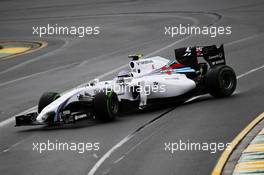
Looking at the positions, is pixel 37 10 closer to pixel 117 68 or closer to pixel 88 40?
pixel 88 40

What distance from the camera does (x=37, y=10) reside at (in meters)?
51.2

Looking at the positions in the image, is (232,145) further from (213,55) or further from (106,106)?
(213,55)

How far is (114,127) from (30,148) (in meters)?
1.92

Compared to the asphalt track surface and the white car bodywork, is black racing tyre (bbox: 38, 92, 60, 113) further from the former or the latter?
the asphalt track surface

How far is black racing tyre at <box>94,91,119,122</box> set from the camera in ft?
53.1

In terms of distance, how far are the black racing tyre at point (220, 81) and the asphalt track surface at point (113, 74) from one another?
0.69 ft

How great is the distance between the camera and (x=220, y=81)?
698 inches

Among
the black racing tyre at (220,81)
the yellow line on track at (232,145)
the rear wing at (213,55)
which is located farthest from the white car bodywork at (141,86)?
the yellow line on track at (232,145)

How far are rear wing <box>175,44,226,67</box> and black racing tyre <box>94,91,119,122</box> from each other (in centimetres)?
293

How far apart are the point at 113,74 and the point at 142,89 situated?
294 inches

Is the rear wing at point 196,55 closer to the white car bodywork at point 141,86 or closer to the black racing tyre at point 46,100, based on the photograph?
the white car bodywork at point 141,86

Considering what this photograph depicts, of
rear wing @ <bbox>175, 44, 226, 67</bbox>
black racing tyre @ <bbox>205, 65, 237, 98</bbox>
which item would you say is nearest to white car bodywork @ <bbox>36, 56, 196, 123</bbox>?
black racing tyre @ <bbox>205, 65, 237, 98</bbox>

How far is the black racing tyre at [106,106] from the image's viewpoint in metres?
16.2

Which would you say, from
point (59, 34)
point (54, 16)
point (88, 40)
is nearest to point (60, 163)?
point (88, 40)
